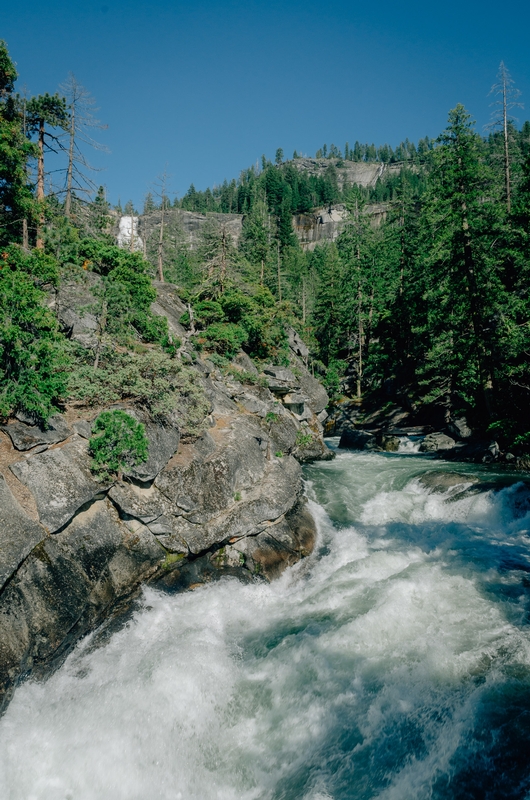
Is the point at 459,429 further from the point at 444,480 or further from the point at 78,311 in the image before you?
the point at 78,311

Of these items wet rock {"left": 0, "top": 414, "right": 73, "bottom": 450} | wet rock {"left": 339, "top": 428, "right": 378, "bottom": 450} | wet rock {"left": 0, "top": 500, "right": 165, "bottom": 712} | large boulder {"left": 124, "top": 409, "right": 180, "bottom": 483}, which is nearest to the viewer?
wet rock {"left": 0, "top": 500, "right": 165, "bottom": 712}

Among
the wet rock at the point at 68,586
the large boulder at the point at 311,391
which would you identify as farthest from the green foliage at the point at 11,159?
the large boulder at the point at 311,391

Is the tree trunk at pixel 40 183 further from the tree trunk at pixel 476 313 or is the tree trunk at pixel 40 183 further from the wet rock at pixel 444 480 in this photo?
the tree trunk at pixel 476 313

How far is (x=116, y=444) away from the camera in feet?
35.9

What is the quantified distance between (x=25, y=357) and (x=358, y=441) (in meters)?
20.6

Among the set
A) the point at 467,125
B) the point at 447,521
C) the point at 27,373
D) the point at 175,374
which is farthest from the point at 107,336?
the point at 467,125

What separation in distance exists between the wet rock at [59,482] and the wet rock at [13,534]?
32 cm

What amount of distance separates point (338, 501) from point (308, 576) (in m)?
4.77

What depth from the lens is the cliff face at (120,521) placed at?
27.4 feet

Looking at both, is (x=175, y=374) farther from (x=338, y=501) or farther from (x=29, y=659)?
(x=29, y=659)

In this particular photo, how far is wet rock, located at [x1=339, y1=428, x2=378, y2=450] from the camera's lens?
2606 cm

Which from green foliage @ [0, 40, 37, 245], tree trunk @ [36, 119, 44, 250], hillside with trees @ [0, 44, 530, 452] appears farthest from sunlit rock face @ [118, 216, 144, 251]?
green foliage @ [0, 40, 37, 245]

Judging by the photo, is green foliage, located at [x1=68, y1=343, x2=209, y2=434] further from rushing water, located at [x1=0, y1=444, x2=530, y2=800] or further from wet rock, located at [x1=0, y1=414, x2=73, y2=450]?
rushing water, located at [x1=0, y1=444, x2=530, y2=800]

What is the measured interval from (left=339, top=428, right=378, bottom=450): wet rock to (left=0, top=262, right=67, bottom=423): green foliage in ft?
62.6
